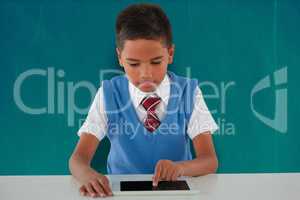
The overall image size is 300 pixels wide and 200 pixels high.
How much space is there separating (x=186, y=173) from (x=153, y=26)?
0.49 meters

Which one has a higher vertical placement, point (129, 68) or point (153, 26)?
point (153, 26)

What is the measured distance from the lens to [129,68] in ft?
4.76

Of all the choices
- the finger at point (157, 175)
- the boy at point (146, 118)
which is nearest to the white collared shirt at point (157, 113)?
the boy at point (146, 118)

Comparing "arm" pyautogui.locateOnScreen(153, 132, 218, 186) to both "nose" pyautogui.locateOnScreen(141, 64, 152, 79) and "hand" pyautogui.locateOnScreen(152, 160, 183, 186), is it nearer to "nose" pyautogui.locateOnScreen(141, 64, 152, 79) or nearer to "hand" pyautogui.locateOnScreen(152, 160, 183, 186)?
"hand" pyautogui.locateOnScreen(152, 160, 183, 186)

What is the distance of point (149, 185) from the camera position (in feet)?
3.64

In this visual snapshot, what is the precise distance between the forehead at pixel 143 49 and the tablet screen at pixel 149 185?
0.42 m

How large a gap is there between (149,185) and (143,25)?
0.57m

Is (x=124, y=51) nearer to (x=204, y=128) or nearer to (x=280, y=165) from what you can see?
(x=204, y=128)

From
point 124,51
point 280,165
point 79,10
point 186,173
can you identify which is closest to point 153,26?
point 124,51

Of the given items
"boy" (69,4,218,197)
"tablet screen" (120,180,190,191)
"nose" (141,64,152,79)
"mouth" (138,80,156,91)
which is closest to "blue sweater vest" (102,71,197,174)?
"boy" (69,4,218,197)

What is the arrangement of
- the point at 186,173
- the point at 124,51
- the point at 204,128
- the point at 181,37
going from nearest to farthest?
1. the point at 186,173
2. the point at 124,51
3. the point at 204,128
4. the point at 181,37

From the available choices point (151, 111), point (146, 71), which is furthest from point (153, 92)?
point (146, 71)

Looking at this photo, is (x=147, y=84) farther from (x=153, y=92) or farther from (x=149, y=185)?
(x=149, y=185)

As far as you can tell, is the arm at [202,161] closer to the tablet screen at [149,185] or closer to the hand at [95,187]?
the tablet screen at [149,185]
